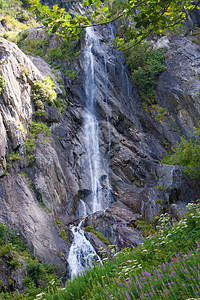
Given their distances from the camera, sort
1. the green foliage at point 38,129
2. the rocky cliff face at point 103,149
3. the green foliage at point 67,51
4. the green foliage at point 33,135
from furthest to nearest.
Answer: the green foliage at point 67,51
the green foliage at point 38,129
the green foliage at point 33,135
the rocky cliff face at point 103,149

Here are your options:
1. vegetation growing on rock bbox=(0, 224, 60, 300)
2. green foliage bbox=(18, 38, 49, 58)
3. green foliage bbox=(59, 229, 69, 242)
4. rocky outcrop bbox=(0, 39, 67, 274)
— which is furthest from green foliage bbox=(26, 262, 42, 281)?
green foliage bbox=(18, 38, 49, 58)

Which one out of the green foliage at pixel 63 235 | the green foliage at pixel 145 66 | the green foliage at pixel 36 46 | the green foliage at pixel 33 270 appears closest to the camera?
the green foliage at pixel 33 270

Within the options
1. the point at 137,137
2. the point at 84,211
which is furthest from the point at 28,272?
the point at 137,137

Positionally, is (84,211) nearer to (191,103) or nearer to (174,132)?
(174,132)

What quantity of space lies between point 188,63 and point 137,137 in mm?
11944

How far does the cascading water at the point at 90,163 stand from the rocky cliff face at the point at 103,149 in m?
0.45

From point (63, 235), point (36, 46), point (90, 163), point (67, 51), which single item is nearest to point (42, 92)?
point (90, 163)

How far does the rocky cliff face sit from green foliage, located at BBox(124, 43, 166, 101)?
0.80m

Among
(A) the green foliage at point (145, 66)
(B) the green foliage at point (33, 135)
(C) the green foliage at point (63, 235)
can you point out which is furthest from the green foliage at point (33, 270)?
(A) the green foliage at point (145, 66)

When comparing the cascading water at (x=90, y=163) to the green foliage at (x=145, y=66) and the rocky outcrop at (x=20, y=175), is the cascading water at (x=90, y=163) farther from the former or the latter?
the green foliage at (x=145, y=66)

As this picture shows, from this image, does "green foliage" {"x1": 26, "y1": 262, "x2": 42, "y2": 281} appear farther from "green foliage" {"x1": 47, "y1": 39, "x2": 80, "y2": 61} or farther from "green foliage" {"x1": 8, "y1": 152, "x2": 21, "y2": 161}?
"green foliage" {"x1": 47, "y1": 39, "x2": 80, "y2": 61}

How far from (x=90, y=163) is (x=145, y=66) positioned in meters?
16.2

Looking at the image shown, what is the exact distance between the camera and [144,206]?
53.4 ft

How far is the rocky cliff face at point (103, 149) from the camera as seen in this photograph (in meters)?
12.3
